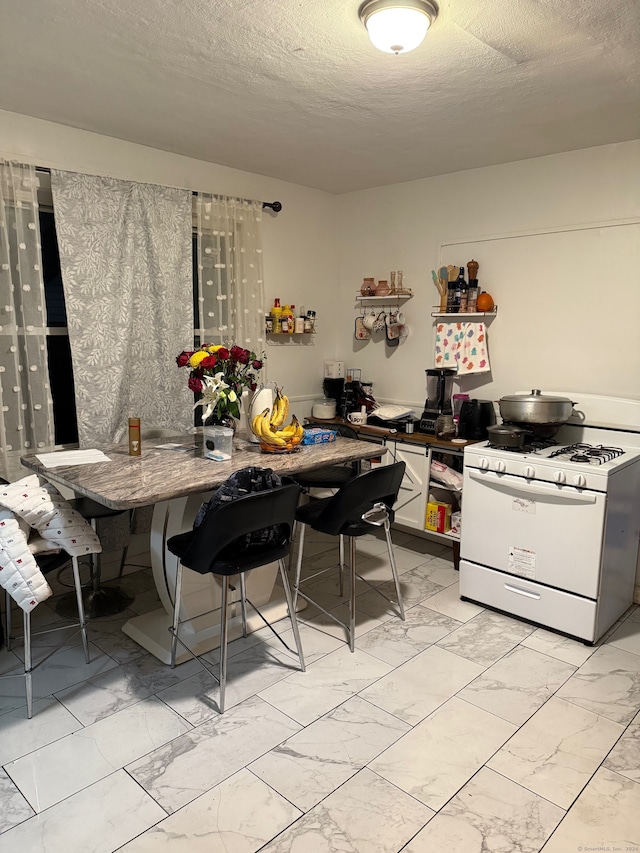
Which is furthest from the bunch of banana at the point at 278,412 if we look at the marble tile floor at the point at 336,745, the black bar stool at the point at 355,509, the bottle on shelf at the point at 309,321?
the bottle on shelf at the point at 309,321

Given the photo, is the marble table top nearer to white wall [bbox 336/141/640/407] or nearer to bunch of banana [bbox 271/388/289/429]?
bunch of banana [bbox 271/388/289/429]

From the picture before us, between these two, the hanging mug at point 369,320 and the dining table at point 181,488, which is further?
the hanging mug at point 369,320

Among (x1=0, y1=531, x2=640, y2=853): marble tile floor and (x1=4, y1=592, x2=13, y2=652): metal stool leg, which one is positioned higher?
(x1=4, y1=592, x2=13, y2=652): metal stool leg

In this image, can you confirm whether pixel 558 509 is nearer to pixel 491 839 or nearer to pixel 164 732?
pixel 491 839

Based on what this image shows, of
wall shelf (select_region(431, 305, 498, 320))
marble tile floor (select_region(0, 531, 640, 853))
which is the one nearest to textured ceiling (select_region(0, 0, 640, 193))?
wall shelf (select_region(431, 305, 498, 320))

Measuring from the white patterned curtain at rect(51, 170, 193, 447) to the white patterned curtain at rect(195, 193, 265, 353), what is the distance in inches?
5.8

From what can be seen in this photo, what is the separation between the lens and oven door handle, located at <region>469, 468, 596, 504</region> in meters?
2.83

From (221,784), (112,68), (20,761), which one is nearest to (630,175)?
(112,68)

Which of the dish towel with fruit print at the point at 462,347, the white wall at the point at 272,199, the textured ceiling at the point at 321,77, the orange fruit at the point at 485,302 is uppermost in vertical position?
the textured ceiling at the point at 321,77

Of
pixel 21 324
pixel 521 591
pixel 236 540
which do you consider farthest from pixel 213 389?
pixel 521 591

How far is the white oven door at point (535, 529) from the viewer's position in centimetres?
283

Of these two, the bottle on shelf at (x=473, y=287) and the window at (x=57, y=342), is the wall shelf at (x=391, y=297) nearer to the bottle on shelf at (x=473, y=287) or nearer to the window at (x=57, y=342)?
the bottle on shelf at (x=473, y=287)

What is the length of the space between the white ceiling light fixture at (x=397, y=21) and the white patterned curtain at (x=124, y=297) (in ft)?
6.03

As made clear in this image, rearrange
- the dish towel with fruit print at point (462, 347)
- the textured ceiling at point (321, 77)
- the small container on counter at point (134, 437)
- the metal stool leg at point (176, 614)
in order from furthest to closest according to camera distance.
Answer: the dish towel with fruit print at point (462, 347)
the small container on counter at point (134, 437)
the metal stool leg at point (176, 614)
the textured ceiling at point (321, 77)
